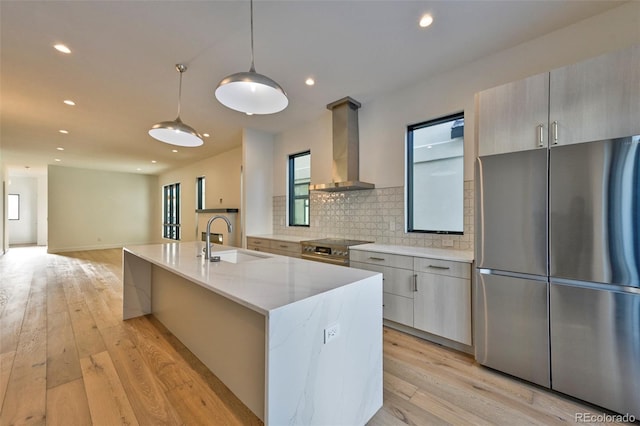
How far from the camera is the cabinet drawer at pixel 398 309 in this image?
2.67m

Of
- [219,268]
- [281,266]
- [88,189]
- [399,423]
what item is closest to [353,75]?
[281,266]

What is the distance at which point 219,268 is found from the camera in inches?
72.6

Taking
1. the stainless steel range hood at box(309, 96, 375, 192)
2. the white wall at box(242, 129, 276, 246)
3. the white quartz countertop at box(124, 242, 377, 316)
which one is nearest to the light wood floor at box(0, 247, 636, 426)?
the white quartz countertop at box(124, 242, 377, 316)

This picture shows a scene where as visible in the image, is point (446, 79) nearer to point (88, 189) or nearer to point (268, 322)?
point (268, 322)

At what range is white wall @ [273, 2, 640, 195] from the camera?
2.10 metres

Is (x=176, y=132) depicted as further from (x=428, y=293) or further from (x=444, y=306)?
(x=444, y=306)

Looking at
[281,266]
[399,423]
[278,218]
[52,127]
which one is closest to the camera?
[399,423]

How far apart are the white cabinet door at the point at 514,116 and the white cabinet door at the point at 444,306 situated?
1.21 meters

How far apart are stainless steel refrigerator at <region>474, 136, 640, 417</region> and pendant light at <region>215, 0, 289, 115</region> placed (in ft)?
5.75

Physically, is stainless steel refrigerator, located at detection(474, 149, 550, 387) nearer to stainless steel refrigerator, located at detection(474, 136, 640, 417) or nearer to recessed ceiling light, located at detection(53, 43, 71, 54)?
stainless steel refrigerator, located at detection(474, 136, 640, 417)

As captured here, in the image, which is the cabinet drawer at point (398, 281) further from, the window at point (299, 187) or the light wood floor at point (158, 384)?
the window at point (299, 187)

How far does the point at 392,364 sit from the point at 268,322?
5.46ft

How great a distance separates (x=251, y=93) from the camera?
6.05 ft

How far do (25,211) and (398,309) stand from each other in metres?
15.6
